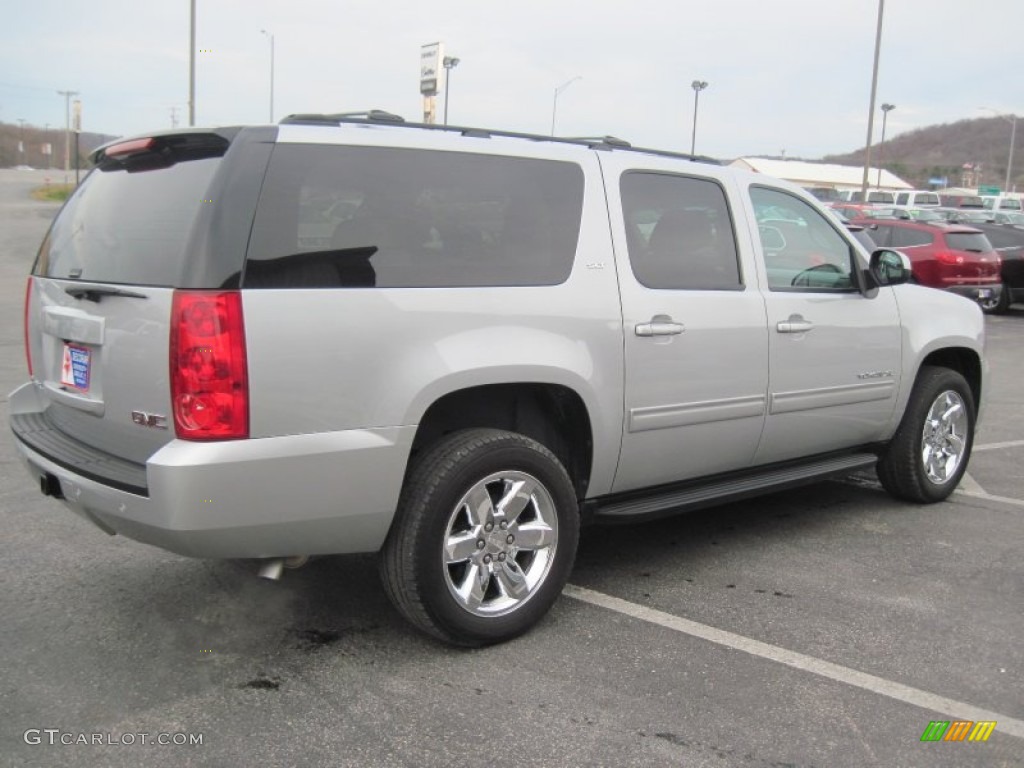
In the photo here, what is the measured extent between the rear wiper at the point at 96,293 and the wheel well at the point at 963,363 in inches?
173

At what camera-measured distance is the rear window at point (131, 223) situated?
9.84 ft

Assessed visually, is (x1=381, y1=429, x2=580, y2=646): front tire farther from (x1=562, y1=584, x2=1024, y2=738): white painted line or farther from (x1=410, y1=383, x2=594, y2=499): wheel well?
(x1=562, y1=584, x2=1024, y2=738): white painted line

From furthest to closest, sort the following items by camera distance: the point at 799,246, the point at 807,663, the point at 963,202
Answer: the point at 963,202 → the point at 799,246 → the point at 807,663

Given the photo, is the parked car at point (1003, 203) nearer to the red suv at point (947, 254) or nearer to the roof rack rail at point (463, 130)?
the red suv at point (947, 254)

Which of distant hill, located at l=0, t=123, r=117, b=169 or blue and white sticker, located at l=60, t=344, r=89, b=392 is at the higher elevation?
distant hill, located at l=0, t=123, r=117, b=169

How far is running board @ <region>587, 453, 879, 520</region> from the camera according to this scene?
3.94 meters

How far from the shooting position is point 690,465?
13.6 ft

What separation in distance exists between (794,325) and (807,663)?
5.44ft

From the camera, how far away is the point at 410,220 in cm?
327

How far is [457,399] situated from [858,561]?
7.38 feet

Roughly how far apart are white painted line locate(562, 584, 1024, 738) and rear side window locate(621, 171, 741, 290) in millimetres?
1336

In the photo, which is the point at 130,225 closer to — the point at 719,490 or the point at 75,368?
the point at 75,368

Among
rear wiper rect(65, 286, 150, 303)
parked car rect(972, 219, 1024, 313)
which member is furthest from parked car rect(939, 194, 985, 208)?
rear wiper rect(65, 286, 150, 303)

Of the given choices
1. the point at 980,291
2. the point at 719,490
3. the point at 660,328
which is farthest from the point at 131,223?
the point at 980,291
